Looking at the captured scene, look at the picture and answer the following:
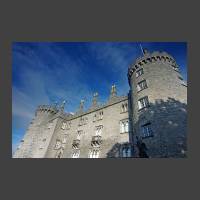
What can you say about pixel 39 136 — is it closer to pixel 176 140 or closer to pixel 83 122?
pixel 83 122

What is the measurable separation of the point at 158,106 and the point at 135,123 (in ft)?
10.5

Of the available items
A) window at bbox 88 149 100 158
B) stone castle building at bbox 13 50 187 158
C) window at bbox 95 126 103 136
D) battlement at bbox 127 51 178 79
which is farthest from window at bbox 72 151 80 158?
battlement at bbox 127 51 178 79

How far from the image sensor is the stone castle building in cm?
1452

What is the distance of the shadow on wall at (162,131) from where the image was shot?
13.5m

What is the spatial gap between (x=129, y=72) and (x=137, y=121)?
25.4 feet

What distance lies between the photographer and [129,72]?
22141 millimetres

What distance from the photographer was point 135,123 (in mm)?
17703

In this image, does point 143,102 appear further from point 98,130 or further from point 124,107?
point 98,130

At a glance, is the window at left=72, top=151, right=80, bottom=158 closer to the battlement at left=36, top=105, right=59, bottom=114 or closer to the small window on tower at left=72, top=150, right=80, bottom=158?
the small window on tower at left=72, top=150, right=80, bottom=158

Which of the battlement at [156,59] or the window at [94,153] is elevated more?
the battlement at [156,59]

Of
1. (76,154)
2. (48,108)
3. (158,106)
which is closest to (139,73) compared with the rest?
(158,106)

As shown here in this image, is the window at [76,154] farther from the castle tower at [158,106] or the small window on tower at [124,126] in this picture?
the castle tower at [158,106]

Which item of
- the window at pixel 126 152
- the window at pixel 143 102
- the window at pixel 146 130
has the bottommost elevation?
the window at pixel 126 152

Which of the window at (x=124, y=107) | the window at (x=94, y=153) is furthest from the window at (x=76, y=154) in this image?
the window at (x=124, y=107)
